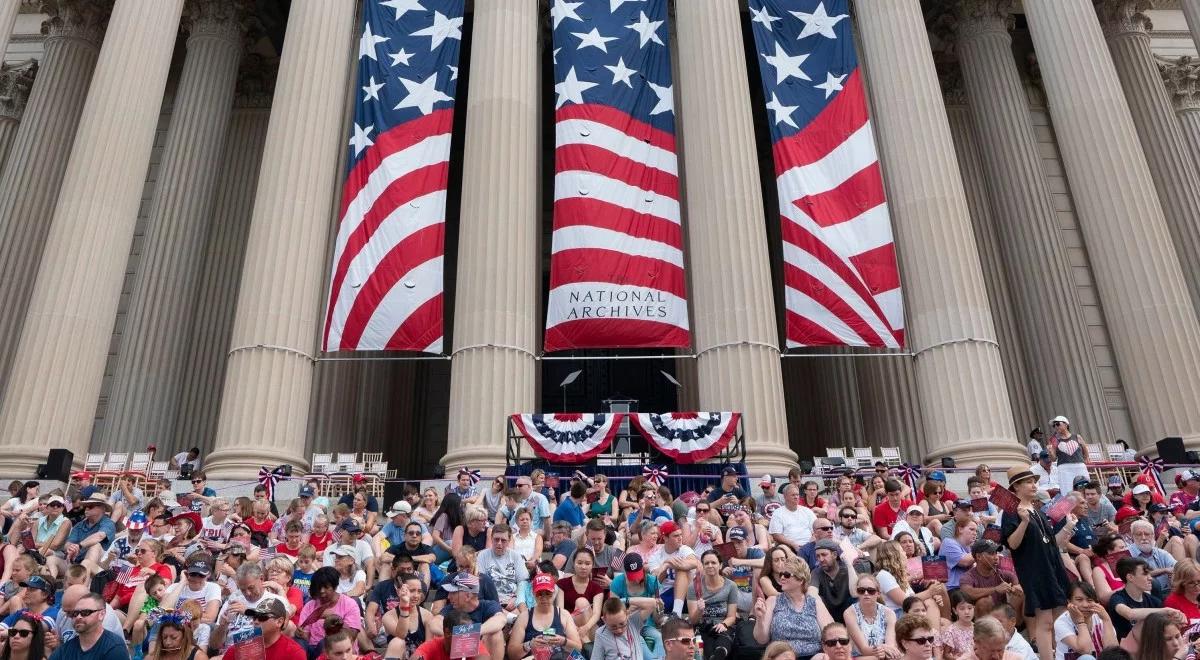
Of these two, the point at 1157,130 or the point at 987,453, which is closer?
the point at 987,453

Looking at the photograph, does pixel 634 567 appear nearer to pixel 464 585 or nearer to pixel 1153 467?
pixel 464 585

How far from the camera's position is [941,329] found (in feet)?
63.0

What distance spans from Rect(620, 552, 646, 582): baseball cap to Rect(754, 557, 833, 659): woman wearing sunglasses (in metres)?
1.39

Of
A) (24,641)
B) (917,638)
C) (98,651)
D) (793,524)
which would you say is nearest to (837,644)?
(917,638)

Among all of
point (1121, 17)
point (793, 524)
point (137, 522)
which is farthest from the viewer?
point (1121, 17)

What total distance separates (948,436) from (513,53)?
12412 millimetres

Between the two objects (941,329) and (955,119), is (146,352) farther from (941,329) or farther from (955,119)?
(955,119)

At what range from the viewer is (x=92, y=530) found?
12320mm

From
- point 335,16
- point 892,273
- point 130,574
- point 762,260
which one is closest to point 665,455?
point 762,260

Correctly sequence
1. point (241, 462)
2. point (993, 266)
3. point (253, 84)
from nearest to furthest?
point (241, 462) → point (993, 266) → point (253, 84)

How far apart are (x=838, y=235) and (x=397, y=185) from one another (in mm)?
9181

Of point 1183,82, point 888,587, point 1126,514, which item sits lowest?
point 888,587

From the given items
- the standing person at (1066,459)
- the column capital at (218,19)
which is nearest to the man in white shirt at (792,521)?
the standing person at (1066,459)

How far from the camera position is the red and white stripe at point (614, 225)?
61.9ft
